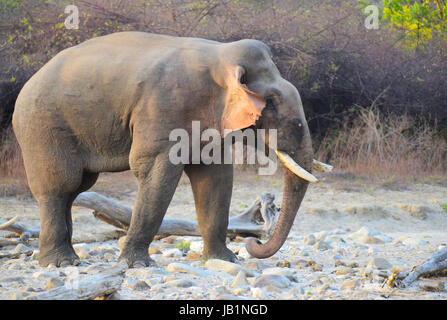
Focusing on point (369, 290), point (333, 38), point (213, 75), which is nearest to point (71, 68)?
point (213, 75)

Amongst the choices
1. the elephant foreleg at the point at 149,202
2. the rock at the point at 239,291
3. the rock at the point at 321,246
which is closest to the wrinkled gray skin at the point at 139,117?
the elephant foreleg at the point at 149,202

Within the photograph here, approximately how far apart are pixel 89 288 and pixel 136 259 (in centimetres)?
175

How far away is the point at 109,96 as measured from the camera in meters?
6.30

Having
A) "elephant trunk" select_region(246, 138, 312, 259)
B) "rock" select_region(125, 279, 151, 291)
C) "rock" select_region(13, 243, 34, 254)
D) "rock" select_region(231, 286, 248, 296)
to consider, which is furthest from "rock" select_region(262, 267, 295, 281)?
"rock" select_region(13, 243, 34, 254)

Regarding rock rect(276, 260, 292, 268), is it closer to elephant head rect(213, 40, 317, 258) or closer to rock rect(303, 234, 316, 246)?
elephant head rect(213, 40, 317, 258)

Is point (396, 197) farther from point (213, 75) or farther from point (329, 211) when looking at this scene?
point (213, 75)

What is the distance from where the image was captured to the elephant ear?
19.5ft

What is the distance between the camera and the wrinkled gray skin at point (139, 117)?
6.11 m

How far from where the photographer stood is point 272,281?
548 centimetres

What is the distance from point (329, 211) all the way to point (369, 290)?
6727 mm

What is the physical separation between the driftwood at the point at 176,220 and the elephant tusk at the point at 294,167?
2.65m

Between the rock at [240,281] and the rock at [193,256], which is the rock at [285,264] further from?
the rock at [240,281]

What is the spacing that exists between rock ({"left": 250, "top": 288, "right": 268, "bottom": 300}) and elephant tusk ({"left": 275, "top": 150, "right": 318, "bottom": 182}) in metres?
1.22
